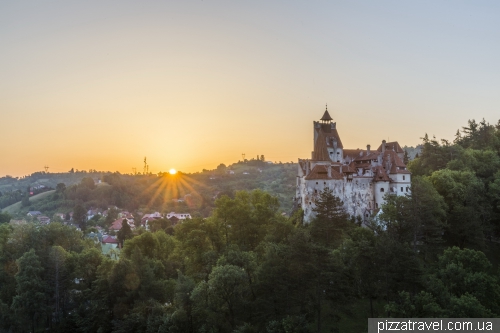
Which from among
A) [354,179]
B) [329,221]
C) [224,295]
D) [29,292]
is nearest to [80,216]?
[29,292]

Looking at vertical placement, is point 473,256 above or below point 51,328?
above

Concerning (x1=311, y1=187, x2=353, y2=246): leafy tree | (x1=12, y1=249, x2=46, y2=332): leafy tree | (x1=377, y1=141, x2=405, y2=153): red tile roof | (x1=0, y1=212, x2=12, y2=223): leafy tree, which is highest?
(x1=377, y1=141, x2=405, y2=153): red tile roof

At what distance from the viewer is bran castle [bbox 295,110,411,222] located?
59.2 m

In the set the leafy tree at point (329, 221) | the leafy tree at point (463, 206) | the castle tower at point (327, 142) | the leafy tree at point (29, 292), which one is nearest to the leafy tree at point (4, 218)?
the leafy tree at point (29, 292)

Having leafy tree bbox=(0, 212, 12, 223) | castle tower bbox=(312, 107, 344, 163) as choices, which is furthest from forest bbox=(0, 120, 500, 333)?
leafy tree bbox=(0, 212, 12, 223)

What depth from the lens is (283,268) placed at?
3816cm

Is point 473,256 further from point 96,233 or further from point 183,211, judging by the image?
point 183,211

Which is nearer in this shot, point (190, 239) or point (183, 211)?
point (190, 239)

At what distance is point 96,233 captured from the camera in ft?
391

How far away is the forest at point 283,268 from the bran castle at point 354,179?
2212mm

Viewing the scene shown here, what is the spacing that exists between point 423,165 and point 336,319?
146ft

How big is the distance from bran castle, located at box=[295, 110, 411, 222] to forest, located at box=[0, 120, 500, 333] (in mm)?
2212

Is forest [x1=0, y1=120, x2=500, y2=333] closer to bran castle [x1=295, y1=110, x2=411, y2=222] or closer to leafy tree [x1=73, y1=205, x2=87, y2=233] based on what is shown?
bran castle [x1=295, y1=110, x2=411, y2=222]

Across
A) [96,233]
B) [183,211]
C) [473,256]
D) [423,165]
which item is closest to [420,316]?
[473,256]
